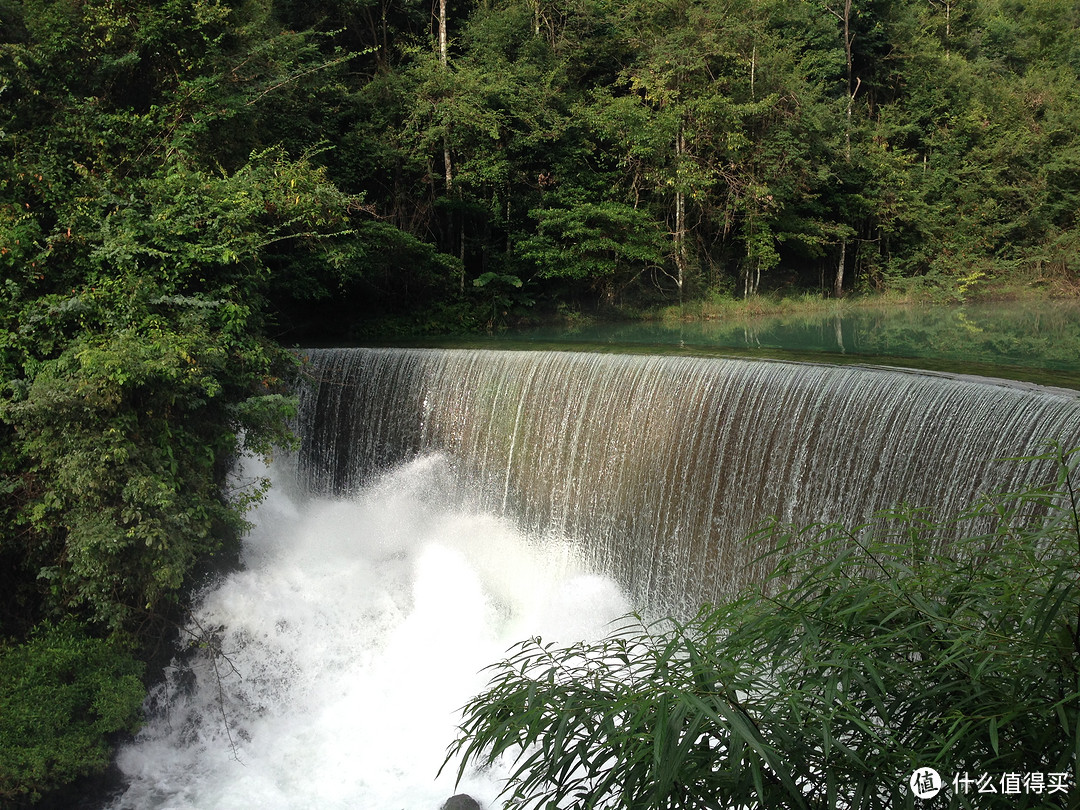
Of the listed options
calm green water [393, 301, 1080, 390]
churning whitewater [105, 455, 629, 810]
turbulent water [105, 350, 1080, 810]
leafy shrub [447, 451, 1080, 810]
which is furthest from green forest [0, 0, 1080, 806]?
leafy shrub [447, 451, 1080, 810]

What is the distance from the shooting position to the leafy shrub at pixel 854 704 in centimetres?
153

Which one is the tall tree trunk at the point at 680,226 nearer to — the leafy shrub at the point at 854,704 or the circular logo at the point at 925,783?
the leafy shrub at the point at 854,704

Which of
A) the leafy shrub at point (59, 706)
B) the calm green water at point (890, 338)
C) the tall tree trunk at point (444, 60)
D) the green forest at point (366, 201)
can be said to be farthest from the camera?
the tall tree trunk at point (444, 60)

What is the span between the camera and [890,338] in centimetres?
1401

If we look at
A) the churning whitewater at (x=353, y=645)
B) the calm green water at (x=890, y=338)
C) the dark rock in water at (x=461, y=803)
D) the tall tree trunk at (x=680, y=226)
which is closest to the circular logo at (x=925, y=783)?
the dark rock in water at (x=461, y=803)

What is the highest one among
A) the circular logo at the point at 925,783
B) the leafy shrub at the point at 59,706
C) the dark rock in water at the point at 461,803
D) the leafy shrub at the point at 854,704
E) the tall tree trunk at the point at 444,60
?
the tall tree trunk at the point at 444,60

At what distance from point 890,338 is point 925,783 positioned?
1343cm

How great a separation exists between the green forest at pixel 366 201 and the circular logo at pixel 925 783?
6.09 m

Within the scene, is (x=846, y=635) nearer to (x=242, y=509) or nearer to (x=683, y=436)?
(x=683, y=436)

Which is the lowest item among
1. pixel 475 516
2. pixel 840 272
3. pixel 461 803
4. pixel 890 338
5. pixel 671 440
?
pixel 461 803

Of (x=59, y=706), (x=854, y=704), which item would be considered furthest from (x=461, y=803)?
(x=854, y=704)

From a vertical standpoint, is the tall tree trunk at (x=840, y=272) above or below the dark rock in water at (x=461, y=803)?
above

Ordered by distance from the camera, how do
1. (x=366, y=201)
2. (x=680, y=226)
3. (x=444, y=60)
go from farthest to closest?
1. (x=680, y=226)
2. (x=366, y=201)
3. (x=444, y=60)

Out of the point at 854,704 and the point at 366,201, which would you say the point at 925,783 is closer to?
the point at 854,704
